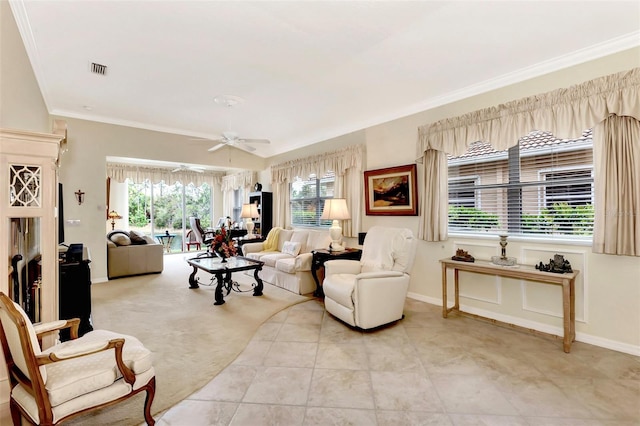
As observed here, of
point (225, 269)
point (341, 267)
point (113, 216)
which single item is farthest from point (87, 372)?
point (113, 216)

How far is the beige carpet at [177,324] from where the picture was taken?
6.78 ft

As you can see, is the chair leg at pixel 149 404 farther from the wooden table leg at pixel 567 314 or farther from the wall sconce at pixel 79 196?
the wall sconce at pixel 79 196

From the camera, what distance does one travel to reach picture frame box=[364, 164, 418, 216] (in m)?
4.17

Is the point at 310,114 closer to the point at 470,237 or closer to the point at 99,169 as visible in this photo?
the point at 470,237

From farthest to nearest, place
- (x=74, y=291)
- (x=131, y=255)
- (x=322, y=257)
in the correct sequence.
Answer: (x=131, y=255)
(x=322, y=257)
(x=74, y=291)

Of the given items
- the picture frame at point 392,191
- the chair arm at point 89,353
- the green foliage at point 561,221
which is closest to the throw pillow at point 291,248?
the picture frame at point 392,191

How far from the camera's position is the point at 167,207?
8891 millimetres

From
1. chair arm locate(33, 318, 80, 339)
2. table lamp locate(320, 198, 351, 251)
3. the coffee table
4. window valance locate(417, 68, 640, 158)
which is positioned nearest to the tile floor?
chair arm locate(33, 318, 80, 339)

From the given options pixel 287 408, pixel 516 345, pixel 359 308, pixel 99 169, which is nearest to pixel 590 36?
pixel 516 345

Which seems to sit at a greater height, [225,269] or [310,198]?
[310,198]

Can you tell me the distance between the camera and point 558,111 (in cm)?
288

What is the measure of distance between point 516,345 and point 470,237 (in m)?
1.27

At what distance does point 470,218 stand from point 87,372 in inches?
153

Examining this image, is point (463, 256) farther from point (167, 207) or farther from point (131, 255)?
point (167, 207)
